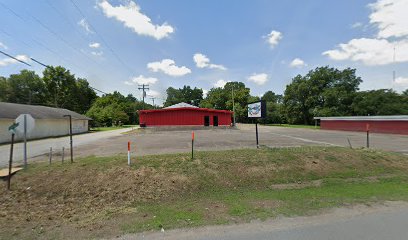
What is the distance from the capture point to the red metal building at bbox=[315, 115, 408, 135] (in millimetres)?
27500

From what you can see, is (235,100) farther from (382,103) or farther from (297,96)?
(382,103)

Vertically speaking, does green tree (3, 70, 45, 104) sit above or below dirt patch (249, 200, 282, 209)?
above

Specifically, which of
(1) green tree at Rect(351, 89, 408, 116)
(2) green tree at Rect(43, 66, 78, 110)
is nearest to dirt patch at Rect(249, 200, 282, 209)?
(1) green tree at Rect(351, 89, 408, 116)

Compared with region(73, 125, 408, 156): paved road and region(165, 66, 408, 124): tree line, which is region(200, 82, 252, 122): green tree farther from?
region(73, 125, 408, 156): paved road

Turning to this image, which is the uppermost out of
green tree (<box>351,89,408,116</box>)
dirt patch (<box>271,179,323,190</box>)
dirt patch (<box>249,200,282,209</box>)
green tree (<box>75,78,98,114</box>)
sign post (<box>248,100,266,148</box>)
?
green tree (<box>75,78,98,114</box>)

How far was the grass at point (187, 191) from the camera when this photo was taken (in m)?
4.71

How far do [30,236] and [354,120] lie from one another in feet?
A: 129

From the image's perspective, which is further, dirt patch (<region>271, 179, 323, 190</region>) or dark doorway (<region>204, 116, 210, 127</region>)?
dark doorway (<region>204, 116, 210, 127</region>)

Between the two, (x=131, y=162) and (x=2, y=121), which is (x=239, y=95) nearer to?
(x=2, y=121)

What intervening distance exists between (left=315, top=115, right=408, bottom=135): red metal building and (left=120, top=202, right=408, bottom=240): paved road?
28.1 m

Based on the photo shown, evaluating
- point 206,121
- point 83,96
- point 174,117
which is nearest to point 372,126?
point 206,121

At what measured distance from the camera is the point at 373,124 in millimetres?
31141

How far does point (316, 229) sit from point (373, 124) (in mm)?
34329

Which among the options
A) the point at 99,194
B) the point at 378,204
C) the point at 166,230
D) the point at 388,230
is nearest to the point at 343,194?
the point at 378,204
